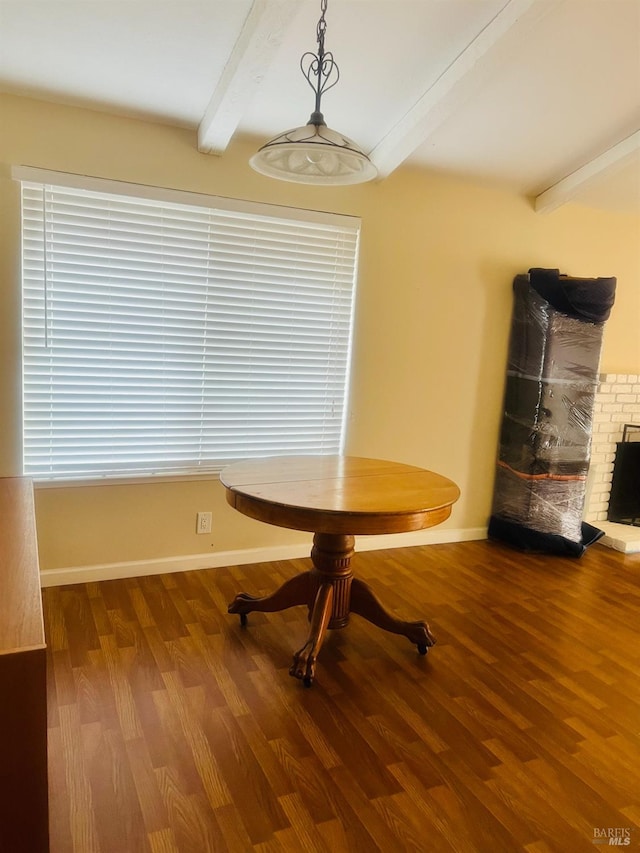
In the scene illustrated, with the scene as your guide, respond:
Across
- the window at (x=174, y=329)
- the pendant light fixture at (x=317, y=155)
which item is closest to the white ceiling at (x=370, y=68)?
the pendant light fixture at (x=317, y=155)

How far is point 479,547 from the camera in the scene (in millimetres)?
3742

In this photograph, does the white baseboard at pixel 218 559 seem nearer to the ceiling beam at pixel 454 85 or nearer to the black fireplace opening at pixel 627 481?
the black fireplace opening at pixel 627 481

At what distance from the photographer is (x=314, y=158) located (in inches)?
74.7

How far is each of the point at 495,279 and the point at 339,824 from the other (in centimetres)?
311

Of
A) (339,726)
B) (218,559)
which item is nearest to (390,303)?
(218,559)

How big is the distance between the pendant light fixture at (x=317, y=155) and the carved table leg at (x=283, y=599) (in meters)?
1.58

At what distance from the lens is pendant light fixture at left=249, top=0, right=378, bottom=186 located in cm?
171

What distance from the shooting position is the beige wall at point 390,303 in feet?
8.50

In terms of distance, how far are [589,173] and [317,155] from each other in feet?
7.02

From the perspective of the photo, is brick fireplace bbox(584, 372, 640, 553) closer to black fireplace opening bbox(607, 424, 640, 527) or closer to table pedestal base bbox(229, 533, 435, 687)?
black fireplace opening bbox(607, 424, 640, 527)

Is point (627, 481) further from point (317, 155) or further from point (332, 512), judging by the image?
point (317, 155)

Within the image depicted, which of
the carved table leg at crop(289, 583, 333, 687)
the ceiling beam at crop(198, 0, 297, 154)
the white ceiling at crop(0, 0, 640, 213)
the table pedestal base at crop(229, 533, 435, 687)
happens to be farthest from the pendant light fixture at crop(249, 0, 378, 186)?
the carved table leg at crop(289, 583, 333, 687)

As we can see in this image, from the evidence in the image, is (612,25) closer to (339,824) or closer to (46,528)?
(339,824)

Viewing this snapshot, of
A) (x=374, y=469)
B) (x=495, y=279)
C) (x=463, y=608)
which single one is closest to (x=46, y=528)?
(x=374, y=469)
